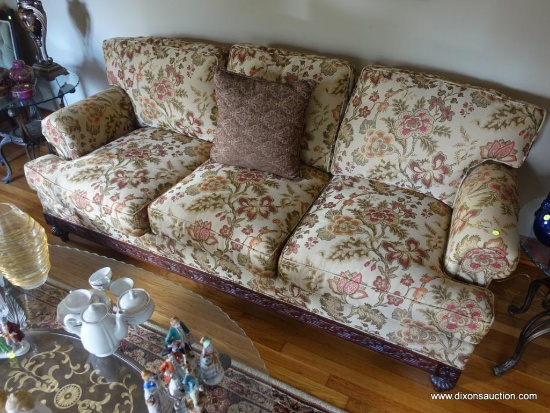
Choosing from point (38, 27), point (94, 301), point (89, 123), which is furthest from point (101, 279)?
point (38, 27)

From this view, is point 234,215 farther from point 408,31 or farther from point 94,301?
point 408,31

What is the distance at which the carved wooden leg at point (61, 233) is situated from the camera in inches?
78.5

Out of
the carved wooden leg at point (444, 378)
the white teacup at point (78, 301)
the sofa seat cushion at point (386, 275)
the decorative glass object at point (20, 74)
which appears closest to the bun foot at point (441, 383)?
the carved wooden leg at point (444, 378)

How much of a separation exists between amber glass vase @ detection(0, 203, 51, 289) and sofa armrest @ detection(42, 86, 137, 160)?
28.3 inches

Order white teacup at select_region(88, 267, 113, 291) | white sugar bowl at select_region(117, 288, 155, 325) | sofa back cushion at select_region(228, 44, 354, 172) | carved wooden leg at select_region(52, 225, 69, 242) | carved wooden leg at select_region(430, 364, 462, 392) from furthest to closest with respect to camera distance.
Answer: carved wooden leg at select_region(52, 225, 69, 242) < sofa back cushion at select_region(228, 44, 354, 172) < carved wooden leg at select_region(430, 364, 462, 392) < white teacup at select_region(88, 267, 113, 291) < white sugar bowl at select_region(117, 288, 155, 325)

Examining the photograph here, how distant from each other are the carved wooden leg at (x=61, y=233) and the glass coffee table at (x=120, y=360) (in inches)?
29.4

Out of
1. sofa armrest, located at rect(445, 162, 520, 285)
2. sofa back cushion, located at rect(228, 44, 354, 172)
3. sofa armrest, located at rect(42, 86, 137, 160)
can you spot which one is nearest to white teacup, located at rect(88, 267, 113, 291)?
sofa armrest, located at rect(42, 86, 137, 160)

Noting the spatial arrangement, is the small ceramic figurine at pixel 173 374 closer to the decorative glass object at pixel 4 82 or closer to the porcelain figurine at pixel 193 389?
the porcelain figurine at pixel 193 389

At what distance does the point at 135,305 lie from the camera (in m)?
1.09

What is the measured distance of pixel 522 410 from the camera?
1368 mm

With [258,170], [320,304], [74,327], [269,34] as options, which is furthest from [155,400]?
[269,34]

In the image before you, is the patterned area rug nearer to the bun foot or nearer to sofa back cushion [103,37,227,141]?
the bun foot

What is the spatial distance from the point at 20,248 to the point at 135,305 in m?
0.37

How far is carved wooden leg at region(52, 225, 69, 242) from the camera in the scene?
199cm
